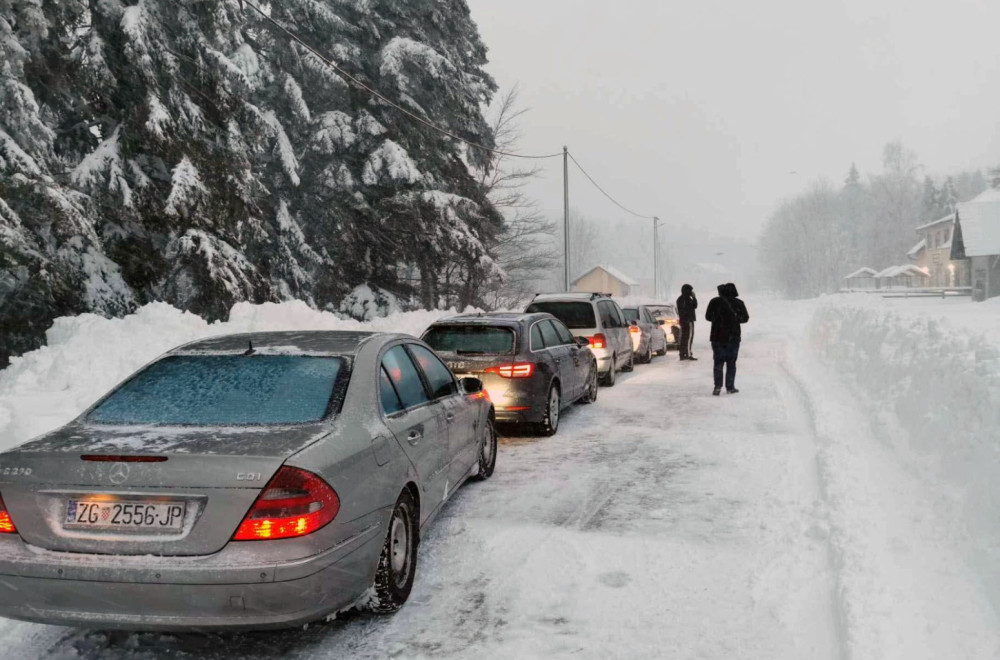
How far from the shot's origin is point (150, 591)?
119 inches

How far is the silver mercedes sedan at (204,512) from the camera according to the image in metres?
3.04

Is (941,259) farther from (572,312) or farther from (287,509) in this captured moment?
(287,509)

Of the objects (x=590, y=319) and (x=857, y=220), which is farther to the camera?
(x=857, y=220)

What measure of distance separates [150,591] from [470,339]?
245 inches

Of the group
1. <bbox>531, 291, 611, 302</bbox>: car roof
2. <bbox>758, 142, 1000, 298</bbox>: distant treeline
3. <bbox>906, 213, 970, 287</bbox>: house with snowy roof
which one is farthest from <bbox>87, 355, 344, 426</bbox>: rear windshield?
<bbox>758, 142, 1000, 298</bbox>: distant treeline

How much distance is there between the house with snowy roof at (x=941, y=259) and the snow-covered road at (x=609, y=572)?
68045mm

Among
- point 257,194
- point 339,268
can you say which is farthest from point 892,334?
point 339,268

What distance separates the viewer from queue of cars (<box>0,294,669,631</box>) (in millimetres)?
3047

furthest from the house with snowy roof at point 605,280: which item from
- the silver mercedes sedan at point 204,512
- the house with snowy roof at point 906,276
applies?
the silver mercedes sedan at point 204,512

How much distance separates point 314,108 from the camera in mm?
24812

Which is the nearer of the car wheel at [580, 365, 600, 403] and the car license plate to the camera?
the car license plate

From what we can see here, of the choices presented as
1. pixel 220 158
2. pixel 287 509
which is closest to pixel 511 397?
pixel 287 509

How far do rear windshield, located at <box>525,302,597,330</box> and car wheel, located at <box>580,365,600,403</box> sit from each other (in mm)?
1904

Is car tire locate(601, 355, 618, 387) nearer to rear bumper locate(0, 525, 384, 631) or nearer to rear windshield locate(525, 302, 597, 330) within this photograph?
rear windshield locate(525, 302, 597, 330)
